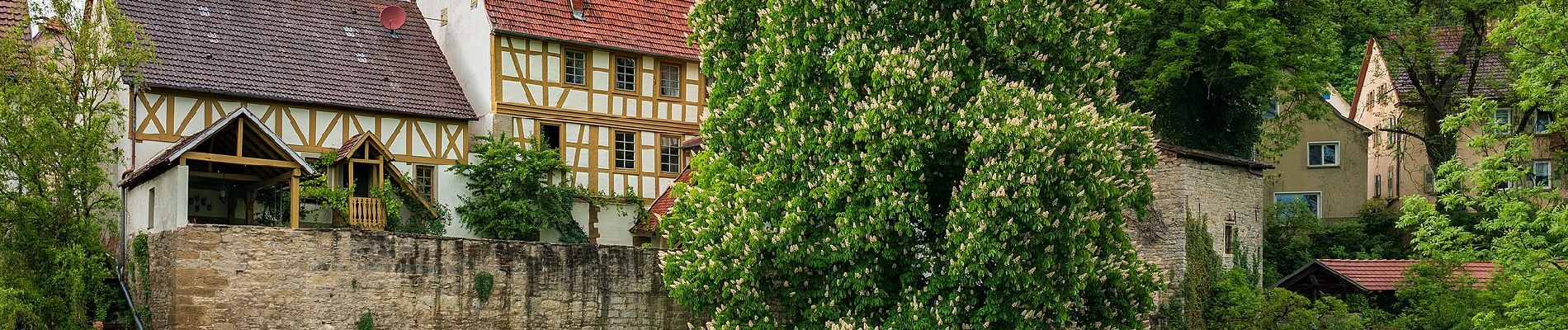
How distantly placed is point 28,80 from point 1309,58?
2137cm

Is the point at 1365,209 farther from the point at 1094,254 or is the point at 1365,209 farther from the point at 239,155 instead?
the point at 239,155

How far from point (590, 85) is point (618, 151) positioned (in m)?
1.41

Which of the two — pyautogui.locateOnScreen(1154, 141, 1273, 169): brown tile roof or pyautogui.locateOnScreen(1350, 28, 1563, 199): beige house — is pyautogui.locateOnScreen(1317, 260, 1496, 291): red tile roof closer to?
pyautogui.locateOnScreen(1154, 141, 1273, 169): brown tile roof

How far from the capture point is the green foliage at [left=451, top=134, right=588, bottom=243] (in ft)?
99.9

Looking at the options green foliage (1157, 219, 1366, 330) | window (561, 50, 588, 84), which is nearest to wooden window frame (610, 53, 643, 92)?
window (561, 50, 588, 84)

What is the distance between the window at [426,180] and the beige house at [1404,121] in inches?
745


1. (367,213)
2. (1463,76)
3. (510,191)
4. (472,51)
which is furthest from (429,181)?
(1463,76)

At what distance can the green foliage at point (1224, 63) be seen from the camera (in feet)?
101

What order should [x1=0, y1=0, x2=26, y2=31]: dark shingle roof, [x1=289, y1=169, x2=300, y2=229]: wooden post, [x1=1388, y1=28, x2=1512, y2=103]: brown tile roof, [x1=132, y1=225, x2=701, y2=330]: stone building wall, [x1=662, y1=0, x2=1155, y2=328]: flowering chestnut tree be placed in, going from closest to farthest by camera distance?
1. [x1=662, y1=0, x2=1155, y2=328]: flowering chestnut tree
2. [x1=132, y1=225, x2=701, y2=330]: stone building wall
3. [x1=289, y1=169, x2=300, y2=229]: wooden post
4. [x1=0, y1=0, x2=26, y2=31]: dark shingle roof
5. [x1=1388, y1=28, x2=1512, y2=103]: brown tile roof

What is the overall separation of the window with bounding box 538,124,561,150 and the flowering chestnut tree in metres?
8.91

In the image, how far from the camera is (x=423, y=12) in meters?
34.5

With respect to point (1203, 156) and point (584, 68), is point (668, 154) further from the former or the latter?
point (1203, 156)

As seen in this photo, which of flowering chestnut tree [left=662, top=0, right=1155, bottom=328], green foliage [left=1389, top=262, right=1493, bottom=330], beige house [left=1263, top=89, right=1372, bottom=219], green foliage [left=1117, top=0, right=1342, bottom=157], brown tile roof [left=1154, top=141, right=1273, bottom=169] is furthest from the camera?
beige house [left=1263, top=89, right=1372, bottom=219]

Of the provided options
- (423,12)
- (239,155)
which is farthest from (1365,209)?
(239,155)
